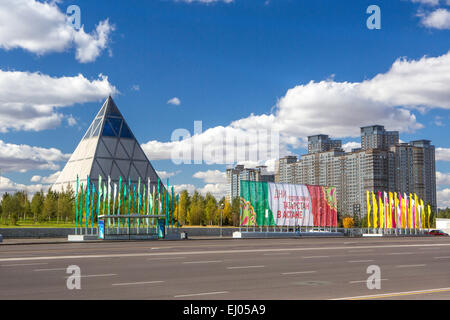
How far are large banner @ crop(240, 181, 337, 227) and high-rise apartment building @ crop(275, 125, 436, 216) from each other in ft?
271

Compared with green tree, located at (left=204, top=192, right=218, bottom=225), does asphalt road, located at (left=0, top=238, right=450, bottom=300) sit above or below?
above

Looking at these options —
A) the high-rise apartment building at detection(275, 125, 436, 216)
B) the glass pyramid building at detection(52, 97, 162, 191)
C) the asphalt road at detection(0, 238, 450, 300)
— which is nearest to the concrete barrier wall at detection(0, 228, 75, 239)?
the asphalt road at detection(0, 238, 450, 300)

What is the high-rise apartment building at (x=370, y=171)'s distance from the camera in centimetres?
15275

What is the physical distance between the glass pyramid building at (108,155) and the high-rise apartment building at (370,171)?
63165 millimetres

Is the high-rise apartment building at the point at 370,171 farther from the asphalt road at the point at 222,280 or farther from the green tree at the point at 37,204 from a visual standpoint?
the asphalt road at the point at 222,280

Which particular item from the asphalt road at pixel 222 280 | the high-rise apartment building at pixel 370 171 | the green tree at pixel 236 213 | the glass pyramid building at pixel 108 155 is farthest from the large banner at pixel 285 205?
the high-rise apartment building at pixel 370 171

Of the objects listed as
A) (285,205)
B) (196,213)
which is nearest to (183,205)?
(196,213)

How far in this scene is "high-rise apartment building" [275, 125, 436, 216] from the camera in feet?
501

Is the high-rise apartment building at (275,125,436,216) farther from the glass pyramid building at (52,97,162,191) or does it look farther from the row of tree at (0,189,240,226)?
the glass pyramid building at (52,97,162,191)

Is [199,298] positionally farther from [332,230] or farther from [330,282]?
[332,230]

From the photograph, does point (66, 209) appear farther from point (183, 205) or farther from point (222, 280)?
point (222, 280)

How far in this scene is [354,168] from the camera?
158m

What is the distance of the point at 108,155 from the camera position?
119750 millimetres

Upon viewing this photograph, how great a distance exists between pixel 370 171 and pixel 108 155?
247 ft
